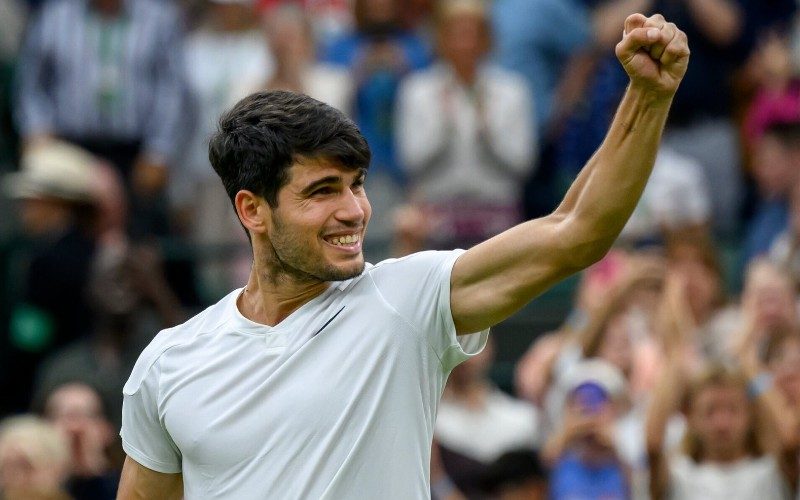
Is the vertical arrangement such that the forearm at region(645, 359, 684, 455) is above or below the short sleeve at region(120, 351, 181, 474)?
below

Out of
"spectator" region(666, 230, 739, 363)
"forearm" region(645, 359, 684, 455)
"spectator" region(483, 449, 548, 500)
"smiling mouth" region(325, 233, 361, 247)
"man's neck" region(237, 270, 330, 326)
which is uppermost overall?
"smiling mouth" region(325, 233, 361, 247)

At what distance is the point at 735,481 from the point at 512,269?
11.6 ft

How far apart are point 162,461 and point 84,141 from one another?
619 cm

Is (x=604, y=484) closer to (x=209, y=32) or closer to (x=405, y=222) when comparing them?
(x=405, y=222)

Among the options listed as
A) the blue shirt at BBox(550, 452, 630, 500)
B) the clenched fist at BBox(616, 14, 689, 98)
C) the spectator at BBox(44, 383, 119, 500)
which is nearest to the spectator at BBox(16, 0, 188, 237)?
the spectator at BBox(44, 383, 119, 500)

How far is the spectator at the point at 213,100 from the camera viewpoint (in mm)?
9711

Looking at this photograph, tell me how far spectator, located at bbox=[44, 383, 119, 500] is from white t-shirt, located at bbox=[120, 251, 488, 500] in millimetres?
3903

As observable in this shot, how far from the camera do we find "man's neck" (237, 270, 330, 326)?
3.65 meters

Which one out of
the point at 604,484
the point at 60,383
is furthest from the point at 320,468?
the point at 60,383

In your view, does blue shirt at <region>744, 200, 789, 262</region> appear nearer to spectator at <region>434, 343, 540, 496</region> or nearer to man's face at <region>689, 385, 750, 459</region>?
spectator at <region>434, 343, 540, 496</region>

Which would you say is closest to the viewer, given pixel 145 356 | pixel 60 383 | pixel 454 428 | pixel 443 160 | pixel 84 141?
pixel 145 356

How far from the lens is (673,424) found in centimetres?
700

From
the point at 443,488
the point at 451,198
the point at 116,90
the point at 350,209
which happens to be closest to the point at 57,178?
the point at 116,90

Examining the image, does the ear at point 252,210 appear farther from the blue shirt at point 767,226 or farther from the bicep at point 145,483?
the blue shirt at point 767,226
